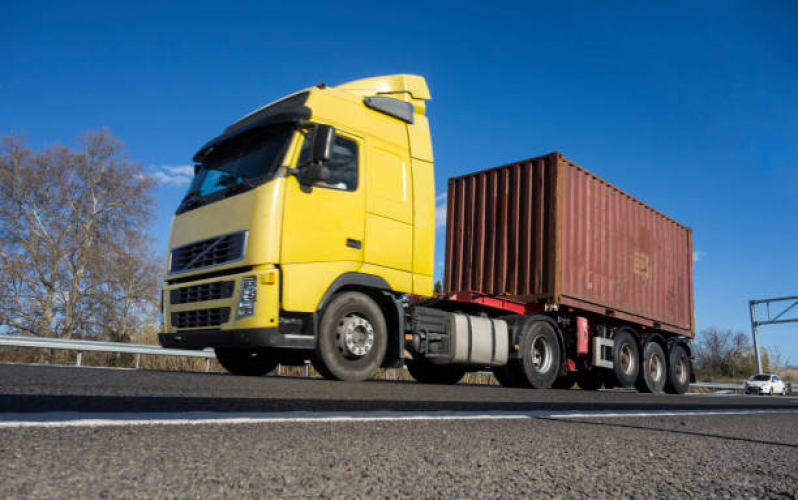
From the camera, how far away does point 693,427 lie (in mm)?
3906

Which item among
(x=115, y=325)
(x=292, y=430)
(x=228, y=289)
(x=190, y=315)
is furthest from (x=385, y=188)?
(x=115, y=325)

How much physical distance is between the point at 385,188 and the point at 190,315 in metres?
2.65

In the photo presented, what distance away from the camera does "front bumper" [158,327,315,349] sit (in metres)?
5.93

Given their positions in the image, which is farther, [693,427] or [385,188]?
[385,188]

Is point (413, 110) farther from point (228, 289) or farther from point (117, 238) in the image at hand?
point (117, 238)

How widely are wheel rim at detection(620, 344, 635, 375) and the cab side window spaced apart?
23.5ft

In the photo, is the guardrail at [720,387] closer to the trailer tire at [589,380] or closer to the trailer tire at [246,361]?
the trailer tire at [589,380]

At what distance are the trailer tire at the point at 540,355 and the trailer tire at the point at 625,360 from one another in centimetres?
177

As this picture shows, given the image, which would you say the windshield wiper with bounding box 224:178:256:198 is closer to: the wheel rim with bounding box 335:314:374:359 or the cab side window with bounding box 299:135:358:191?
the cab side window with bounding box 299:135:358:191

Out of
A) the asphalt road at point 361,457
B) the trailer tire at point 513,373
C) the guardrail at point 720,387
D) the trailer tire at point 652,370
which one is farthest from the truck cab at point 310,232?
the guardrail at point 720,387

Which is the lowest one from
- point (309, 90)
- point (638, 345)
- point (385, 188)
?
point (638, 345)

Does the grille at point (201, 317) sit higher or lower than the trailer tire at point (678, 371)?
higher

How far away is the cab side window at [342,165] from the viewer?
6649mm

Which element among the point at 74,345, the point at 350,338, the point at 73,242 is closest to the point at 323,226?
the point at 350,338
